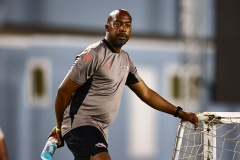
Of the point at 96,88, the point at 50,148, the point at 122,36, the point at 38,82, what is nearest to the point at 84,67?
the point at 96,88

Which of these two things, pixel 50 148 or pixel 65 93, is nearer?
pixel 65 93

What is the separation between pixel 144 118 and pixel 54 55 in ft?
4.64

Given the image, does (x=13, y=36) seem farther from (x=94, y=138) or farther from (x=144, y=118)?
(x=94, y=138)

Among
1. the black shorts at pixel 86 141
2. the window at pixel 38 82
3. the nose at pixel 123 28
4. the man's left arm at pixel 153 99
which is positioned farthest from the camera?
the window at pixel 38 82

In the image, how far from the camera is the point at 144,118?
870 centimetres

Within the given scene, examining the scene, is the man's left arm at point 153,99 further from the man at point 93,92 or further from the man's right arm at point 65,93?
the man's right arm at point 65,93

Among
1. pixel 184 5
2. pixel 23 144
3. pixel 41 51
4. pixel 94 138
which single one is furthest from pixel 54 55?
pixel 94 138

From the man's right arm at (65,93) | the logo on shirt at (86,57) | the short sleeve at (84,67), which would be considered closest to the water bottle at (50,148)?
the man's right arm at (65,93)

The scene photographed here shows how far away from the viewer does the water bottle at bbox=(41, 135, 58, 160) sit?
4133mm

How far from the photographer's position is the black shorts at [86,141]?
3.98 meters

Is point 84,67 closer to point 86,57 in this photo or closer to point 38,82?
point 86,57

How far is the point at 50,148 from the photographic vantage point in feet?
13.7

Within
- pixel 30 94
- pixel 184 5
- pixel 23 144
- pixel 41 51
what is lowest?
pixel 23 144

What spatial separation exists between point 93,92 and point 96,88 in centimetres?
3
